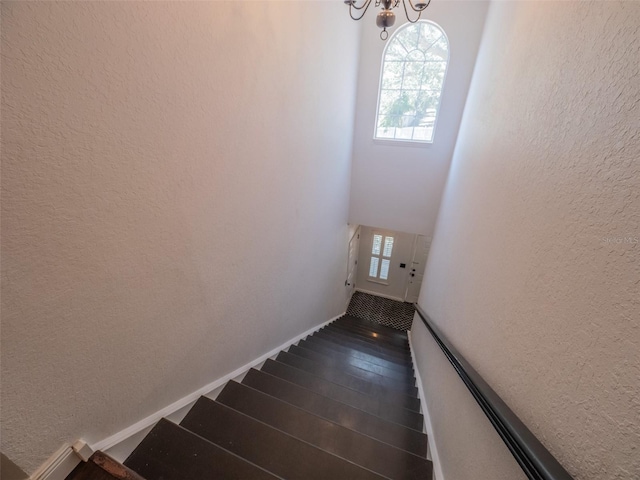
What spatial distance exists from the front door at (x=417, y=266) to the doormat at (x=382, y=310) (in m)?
0.33

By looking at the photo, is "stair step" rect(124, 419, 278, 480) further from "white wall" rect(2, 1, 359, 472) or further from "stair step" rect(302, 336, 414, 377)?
"stair step" rect(302, 336, 414, 377)

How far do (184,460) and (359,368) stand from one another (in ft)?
6.01

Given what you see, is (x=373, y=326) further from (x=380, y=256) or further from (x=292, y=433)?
(x=292, y=433)

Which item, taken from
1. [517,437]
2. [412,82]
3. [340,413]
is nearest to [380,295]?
[412,82]

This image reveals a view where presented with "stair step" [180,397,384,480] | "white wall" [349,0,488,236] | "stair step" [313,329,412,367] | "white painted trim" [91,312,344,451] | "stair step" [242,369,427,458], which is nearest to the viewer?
"white painted trim" [91,312,344,451]

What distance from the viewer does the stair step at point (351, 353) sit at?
113 inches

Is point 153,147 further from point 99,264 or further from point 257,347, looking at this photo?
point 257,347

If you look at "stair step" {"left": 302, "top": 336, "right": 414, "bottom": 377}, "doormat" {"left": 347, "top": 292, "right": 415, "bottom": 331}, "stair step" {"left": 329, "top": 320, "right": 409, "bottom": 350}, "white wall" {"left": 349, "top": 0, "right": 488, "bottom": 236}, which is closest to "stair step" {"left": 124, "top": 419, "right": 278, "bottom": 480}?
"stair step" {"left": 302, "top": 336, "right": 414, "bottom": 377}

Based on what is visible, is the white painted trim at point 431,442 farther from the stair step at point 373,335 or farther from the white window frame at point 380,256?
the white window frame at point 380,256

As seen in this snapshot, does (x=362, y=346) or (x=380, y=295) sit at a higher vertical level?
(x=362, y=346)

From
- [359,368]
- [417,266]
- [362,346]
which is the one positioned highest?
[359,368]

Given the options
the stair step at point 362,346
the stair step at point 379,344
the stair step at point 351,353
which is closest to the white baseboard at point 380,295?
the stair step at point 379,344

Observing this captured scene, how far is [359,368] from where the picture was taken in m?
2.64

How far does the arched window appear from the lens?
330cm
